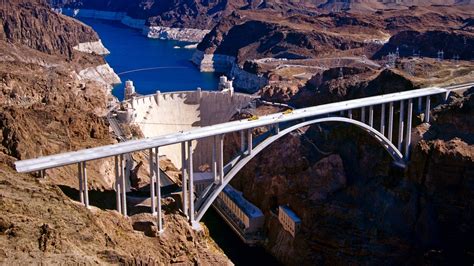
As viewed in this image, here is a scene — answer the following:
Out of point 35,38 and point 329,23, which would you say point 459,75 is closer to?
point 329,23

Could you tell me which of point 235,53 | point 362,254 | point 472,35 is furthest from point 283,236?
point 235,53

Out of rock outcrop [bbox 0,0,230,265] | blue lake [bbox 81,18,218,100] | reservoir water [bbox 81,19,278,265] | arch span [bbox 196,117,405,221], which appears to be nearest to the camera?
rock outcrop [bbox 0,0,230,265]

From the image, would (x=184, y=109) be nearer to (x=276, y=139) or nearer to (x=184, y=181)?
(x=276, y=139)

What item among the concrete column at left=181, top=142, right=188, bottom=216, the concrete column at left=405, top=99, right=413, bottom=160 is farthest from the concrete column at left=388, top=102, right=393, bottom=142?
the concrete column at left=181, top=142, right=188, bottom=216

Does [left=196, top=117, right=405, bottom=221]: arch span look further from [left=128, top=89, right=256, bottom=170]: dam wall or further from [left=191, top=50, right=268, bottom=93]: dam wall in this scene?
[left=191, top=50, right=268, bottom=93]: dam wall

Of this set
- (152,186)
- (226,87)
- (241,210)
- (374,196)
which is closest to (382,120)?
(374,196)
